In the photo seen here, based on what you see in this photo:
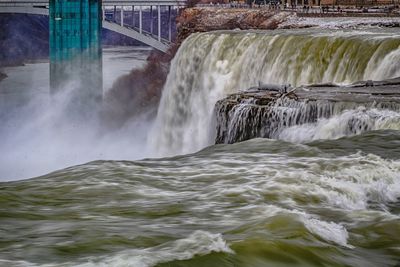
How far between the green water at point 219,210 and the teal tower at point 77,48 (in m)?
32.1

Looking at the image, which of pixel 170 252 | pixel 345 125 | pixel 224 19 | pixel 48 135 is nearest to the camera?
pixel 170 252

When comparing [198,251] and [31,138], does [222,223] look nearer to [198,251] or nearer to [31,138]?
[198,251]

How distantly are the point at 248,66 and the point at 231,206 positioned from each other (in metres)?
14.8

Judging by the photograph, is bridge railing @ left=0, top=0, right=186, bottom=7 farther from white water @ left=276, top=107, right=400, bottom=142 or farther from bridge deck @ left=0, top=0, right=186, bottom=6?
white water @ left=276, top=107, right=400, bottom=142

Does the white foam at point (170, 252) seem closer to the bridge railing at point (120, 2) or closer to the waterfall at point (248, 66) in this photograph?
the waterfall at point (248, 66)

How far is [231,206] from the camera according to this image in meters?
9.61

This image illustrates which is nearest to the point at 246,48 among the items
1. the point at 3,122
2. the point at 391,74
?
the point at 391,74

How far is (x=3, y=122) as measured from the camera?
49906 millimetres

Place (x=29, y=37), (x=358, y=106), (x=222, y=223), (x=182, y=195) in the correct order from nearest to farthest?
(x=222, y=223), (x=182, y=195), (x=358, y=106), (x=29, y=37)

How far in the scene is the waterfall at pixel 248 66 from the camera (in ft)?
65.8

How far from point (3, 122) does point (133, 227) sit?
140 ft

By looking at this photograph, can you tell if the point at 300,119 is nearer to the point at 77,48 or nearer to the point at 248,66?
the point at 248,66

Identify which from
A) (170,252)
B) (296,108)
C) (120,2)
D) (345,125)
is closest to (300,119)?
(296,108)

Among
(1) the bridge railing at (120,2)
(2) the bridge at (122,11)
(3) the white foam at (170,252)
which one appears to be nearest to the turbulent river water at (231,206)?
(3) the white foam at (170,252)
